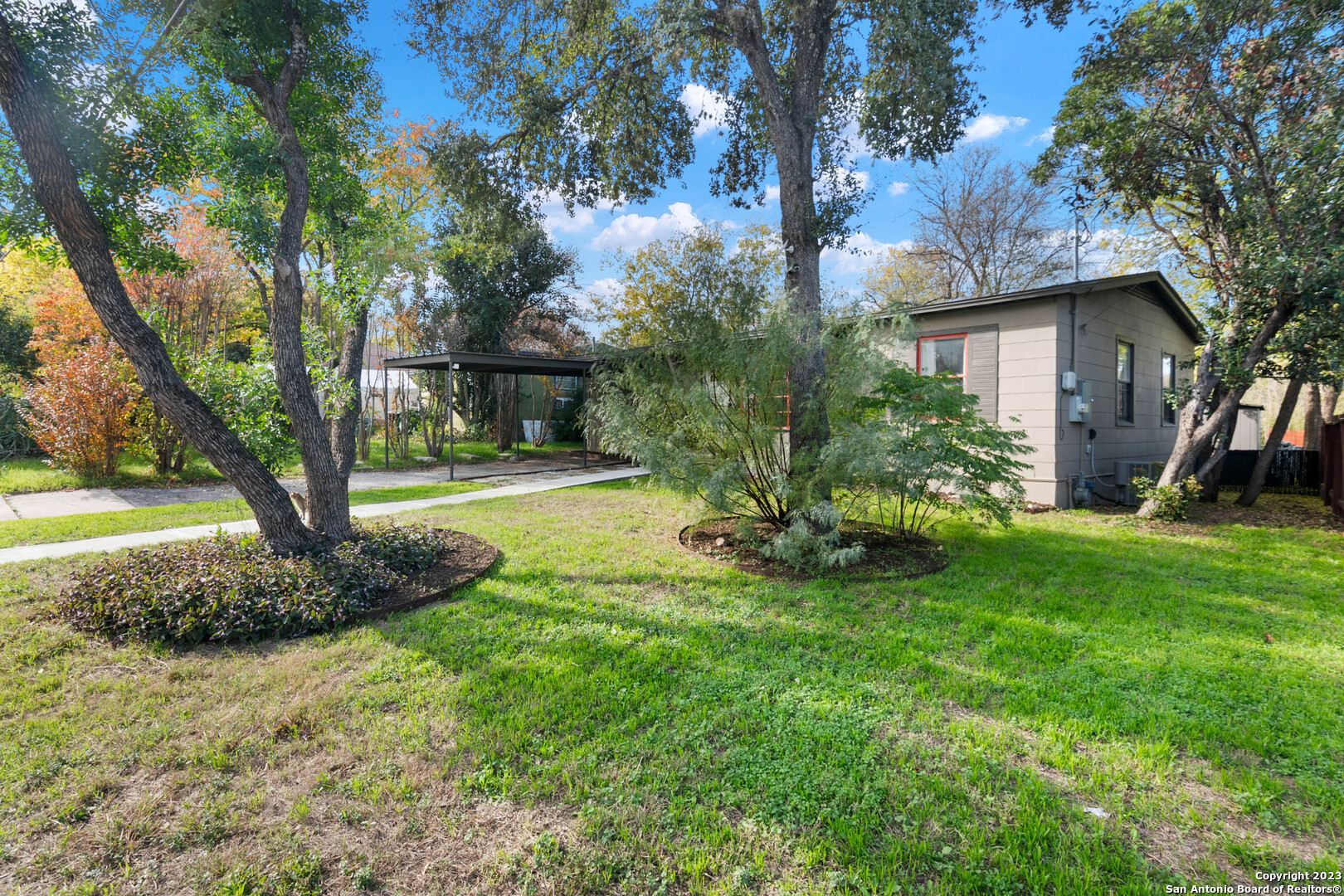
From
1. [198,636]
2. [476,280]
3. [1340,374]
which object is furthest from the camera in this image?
[476,280]

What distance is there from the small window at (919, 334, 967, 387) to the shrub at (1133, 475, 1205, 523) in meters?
2.71

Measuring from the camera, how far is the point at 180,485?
30.5ft

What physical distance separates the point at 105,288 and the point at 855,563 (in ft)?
19.7

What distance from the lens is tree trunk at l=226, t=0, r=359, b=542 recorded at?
4586 millimetres

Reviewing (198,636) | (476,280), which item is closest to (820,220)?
(198,636)

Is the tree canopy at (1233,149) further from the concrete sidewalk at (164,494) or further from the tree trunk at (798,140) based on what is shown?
the concrete sidewalk at (164,494)

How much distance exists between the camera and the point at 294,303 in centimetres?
Result: 470

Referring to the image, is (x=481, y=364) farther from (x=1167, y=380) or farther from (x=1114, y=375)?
(x=1167, y=380)

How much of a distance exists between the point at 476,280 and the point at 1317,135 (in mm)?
17289

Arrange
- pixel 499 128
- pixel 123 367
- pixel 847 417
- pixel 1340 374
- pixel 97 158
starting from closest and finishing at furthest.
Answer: pixel 97 158 < pixel 847 417 < pixel 1340 374 < pixel 499 128 < pixel 123 367

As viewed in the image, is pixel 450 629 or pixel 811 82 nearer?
pixel 450 629

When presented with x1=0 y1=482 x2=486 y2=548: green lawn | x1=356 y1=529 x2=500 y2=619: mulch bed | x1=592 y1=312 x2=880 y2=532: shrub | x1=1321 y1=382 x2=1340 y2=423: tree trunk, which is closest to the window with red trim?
x1=592 y1=312 x2=880 y2=532: shrub

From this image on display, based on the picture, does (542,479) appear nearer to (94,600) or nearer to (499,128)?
(499,128)

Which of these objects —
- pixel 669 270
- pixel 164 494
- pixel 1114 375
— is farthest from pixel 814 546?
pixel 669 270
